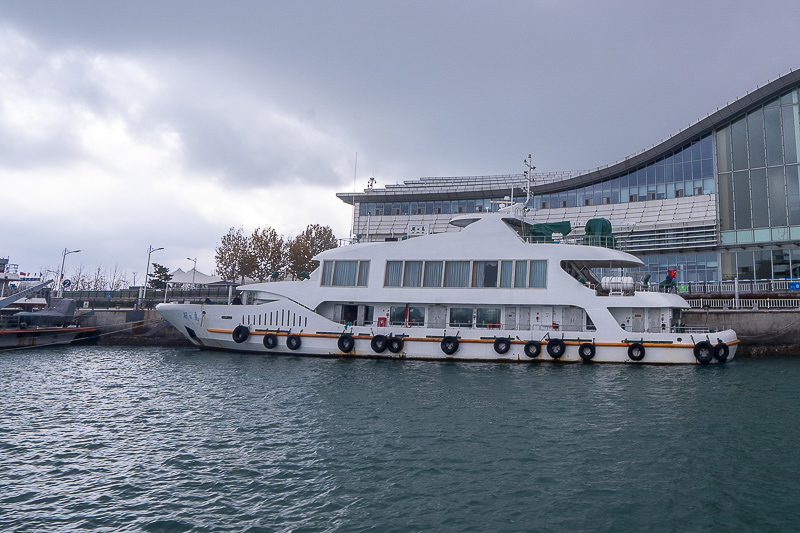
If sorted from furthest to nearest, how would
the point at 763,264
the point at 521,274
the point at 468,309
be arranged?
the point at 763,264 < the point at 468,309 < the point at 521,274

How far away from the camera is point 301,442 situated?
11320 millimetres

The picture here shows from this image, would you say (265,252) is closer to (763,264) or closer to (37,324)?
(37,324)

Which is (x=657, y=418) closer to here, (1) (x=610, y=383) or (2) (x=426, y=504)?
(1) (x=610, y=383)

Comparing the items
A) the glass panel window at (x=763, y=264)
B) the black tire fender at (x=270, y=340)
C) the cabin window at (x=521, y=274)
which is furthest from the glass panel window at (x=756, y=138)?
the black tire fender at (x=270, y=340)

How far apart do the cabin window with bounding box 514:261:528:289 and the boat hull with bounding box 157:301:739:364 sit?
253 centimetres

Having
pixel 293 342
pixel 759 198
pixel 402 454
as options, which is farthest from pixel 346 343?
pixel 759 198

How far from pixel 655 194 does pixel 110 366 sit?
47.0m

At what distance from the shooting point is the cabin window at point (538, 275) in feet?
78.5

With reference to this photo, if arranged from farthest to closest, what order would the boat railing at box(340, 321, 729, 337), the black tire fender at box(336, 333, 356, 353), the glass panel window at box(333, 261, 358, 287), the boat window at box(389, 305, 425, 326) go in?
the glass panel window at box(333, 261, 358, 287) → the boat window at box(389, 305, 425, 326) → the black tire fender at box(336, 333, 356, 353) → the boat railing at box(340, 321, 729, 337)

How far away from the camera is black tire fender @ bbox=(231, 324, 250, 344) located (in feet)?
84.5

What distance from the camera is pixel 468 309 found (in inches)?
983

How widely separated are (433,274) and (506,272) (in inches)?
151

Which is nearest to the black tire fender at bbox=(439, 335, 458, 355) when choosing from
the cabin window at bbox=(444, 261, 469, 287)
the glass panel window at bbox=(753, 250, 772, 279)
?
the cabin window at bbox=(444, 261, 469, 287)

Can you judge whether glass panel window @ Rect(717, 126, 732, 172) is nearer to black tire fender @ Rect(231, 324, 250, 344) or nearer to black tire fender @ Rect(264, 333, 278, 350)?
black tire fender @ Rect(264, 333, 278, 350)
